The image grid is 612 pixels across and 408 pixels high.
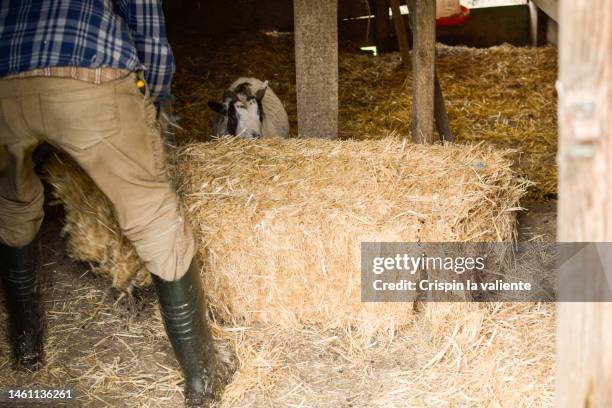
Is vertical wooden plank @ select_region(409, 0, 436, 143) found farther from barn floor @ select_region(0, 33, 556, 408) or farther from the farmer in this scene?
the farmer

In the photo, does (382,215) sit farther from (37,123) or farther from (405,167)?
(37,123)

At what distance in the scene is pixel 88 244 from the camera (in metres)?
4.04

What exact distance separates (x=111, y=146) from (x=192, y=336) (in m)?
0.89

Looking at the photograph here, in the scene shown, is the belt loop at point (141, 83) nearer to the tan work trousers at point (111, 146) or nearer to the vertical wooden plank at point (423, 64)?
the tan work trousers at point (111, 146)

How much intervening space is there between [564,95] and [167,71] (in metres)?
1.88

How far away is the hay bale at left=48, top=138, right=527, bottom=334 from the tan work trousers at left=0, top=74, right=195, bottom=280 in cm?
66

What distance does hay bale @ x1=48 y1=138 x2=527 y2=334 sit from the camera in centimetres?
367

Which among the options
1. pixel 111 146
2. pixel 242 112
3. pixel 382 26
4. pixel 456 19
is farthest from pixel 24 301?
pixel 456 19

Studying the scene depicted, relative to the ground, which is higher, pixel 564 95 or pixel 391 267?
pixel 564 95

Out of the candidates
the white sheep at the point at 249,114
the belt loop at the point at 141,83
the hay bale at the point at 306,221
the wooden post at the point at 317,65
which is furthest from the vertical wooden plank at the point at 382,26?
the belt loop at the point at 141,83

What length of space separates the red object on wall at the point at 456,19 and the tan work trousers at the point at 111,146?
5.93 meters

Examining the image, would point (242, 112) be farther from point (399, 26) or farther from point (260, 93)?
point (399, 26)

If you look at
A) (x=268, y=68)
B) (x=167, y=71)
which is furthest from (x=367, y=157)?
(x=268, y=68)

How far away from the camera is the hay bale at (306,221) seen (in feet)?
12.0
